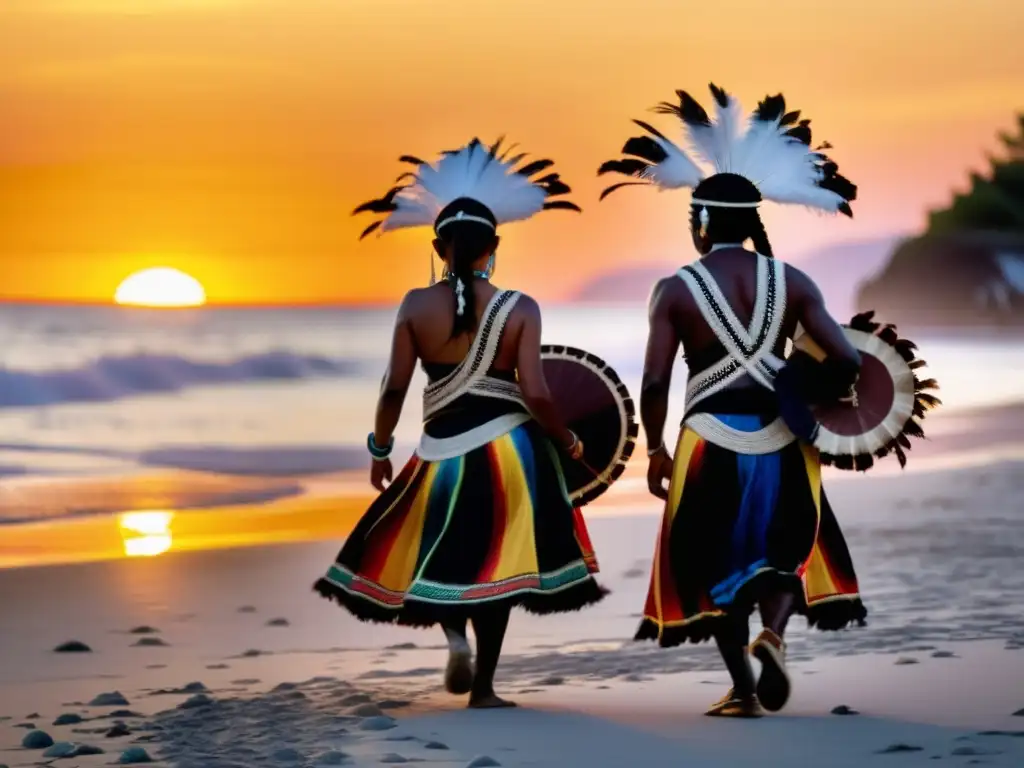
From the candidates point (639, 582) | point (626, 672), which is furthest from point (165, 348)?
point (626, 672)

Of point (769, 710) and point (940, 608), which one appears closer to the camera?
point (769, 710)

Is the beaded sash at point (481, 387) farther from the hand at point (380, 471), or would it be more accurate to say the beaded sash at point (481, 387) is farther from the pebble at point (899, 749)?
the pebble at point (899, 749)

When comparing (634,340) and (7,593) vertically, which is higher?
(634,340)

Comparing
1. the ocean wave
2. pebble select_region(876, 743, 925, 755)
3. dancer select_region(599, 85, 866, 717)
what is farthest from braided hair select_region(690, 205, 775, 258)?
the ocean wave

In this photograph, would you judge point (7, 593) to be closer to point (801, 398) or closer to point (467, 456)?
point (467, 456)

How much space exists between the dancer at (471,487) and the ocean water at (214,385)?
28.8 ft

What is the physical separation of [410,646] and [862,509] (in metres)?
4.86

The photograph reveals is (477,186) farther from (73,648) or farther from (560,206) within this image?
(73,648)

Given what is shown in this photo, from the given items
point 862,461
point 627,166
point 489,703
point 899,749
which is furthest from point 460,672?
point 627,166

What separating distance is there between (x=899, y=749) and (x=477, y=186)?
98.0 inches

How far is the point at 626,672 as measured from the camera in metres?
8.12

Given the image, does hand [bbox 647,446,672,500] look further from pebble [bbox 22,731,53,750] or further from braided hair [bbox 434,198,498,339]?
pebble [bbox 22,731,53,750]

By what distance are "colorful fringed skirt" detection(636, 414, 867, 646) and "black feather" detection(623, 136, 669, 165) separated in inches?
36.3

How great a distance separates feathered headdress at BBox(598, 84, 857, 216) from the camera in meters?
7.46
